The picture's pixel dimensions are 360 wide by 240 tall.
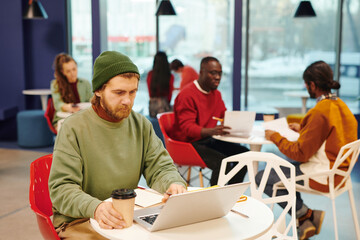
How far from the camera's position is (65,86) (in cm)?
589

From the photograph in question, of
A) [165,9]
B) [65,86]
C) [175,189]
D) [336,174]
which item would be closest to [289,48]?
[165,9]

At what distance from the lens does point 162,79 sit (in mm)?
6992

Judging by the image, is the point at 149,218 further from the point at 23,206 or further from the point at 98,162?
the point at 23,206

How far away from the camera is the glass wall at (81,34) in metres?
9.20

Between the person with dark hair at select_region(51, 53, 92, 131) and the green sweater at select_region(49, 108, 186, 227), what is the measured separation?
3.49m

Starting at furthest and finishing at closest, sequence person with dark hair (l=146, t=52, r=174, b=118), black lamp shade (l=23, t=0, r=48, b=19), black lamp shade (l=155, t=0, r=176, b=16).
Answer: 1. black lamp shade (l=155, t=0, r=176, b=16)
2. black lamp shade (l=23, t=0, r=48, b=19)
3. person with dark hair (l=146, t=52, r=174, b=118)

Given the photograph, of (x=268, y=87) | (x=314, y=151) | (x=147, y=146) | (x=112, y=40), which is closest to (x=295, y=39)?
(x=268, y=87)

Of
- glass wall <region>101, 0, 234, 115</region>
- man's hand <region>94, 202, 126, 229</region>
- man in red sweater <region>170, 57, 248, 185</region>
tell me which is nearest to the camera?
man's hand <region>94, 202, 126, 229</region>

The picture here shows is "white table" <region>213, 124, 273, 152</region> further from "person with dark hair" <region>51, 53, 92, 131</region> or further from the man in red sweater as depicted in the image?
"person with dark hair" <region>51, 53, 92, 131</region>

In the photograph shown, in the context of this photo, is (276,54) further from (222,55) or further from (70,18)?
(70,18)

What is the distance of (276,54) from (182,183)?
788cm

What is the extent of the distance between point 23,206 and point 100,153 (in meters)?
2.84

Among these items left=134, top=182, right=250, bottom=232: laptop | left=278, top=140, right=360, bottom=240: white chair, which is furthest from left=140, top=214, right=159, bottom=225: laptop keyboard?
left=278, top=140, right=360, bottom=240: white chair

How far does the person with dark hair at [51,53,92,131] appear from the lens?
19.2 ft
